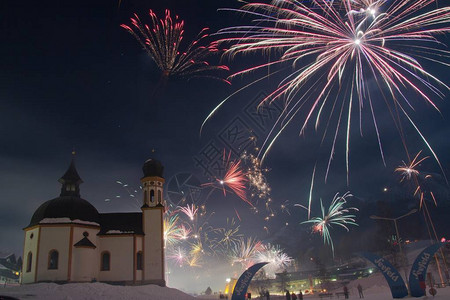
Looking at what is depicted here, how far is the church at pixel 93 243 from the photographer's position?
38.3m

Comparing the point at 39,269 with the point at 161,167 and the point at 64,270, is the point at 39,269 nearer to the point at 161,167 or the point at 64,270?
the point at 64,270

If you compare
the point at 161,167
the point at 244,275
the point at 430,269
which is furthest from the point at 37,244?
the point at 430,269

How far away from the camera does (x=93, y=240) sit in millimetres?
41250

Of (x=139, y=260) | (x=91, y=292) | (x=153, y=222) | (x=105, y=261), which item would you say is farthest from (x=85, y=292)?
(x=153, y=222)

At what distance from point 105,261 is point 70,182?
13.8 meters

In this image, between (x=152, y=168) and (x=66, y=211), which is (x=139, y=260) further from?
(x=152, y=168)

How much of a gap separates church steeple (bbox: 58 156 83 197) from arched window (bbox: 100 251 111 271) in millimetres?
11386

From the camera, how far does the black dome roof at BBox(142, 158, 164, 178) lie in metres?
46.9

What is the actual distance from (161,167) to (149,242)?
1067 cm

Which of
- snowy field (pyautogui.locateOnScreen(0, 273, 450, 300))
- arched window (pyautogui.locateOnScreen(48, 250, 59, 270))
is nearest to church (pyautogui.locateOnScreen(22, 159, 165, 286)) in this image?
arched window (pyautogui.locateOnScreen(48, 250, 59, 270))

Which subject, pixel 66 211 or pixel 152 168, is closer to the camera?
pixel 66 211

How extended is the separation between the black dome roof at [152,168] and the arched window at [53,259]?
14607mm

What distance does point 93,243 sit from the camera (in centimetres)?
4100

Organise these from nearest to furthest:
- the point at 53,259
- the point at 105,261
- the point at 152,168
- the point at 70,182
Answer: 1. the point at 53,259
2. the point at 105,261
3. the point at 152,168
4. the point at 70,182
